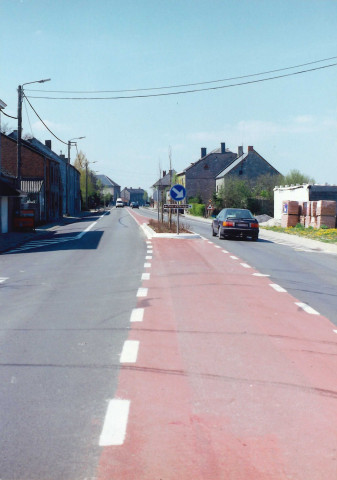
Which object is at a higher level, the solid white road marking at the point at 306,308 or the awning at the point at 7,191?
the awning at the point at 7,191

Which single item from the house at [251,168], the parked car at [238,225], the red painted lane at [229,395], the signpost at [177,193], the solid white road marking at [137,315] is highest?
the house at [251,168]

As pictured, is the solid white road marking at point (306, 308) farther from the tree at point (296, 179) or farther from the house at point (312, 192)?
the tree at point (296, 179)

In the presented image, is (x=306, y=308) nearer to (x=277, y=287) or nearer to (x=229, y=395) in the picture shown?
(x=277, y=287)

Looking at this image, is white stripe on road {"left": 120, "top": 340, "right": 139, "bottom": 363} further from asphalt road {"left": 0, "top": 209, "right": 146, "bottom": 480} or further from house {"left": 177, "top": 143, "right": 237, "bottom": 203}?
house {"left": 177, "top": 143, "right": 237, "bottom": 203}

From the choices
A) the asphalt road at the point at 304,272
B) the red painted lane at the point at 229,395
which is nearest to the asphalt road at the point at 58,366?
the red painted lane at the point at 229,395

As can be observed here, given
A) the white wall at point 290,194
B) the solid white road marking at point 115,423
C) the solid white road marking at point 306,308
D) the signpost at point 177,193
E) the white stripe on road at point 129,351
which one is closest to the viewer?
the solid white road marking at point 115,423

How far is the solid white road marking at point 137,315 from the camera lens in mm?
7938

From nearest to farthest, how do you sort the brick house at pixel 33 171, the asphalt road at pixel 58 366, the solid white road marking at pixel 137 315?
the asphalt road at pixel 58 366 < the solid white road marking at pixel 137 315 < the brick house at pixel 33 171

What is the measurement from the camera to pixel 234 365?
571 centimetres

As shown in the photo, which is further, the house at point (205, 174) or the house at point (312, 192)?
the house at point (205, 174)

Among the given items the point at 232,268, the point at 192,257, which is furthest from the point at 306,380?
the point at 192,257

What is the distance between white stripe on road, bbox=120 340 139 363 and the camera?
586cm

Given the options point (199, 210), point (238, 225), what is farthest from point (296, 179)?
point (238, 225)

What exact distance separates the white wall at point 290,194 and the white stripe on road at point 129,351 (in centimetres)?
3622
